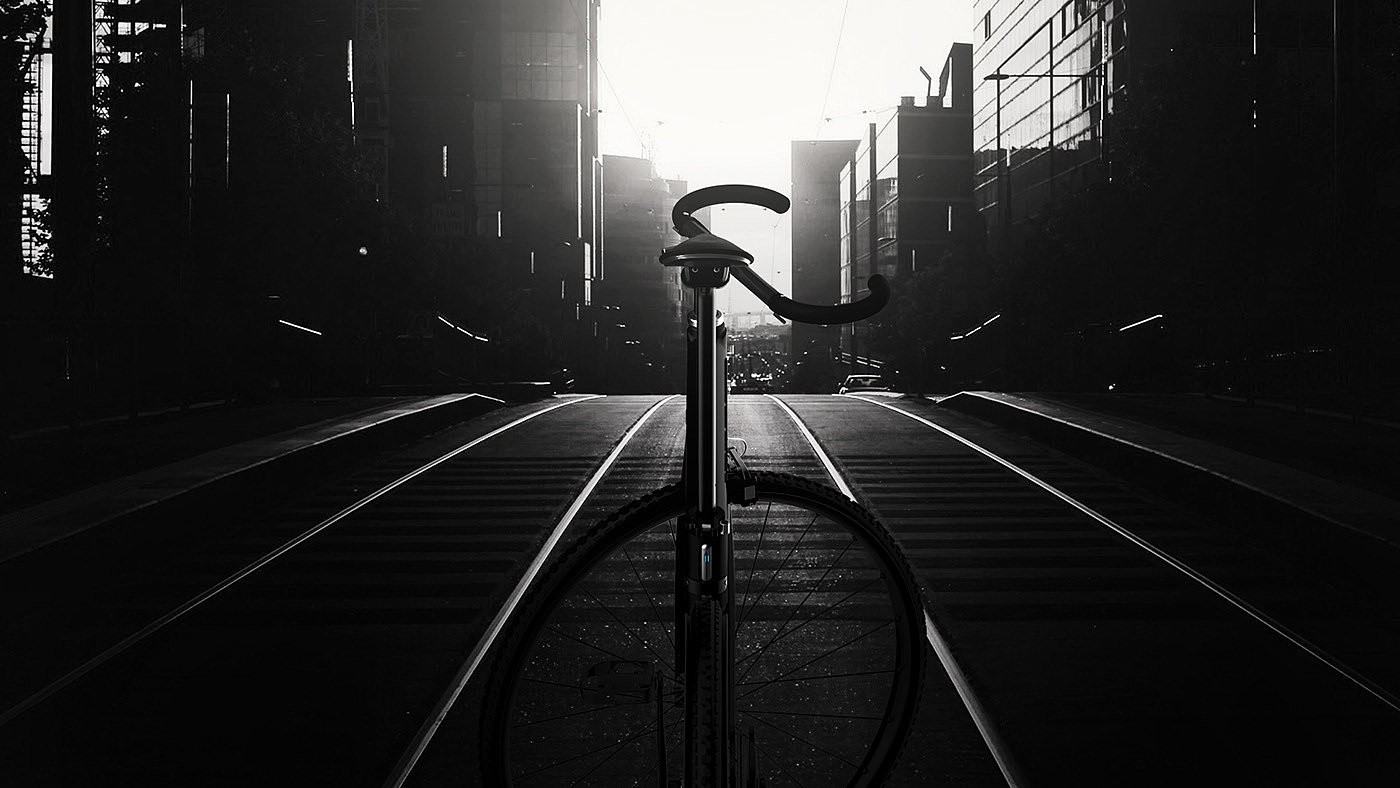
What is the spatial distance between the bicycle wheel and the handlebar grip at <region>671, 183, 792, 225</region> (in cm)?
57

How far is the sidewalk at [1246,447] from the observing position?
8.59m

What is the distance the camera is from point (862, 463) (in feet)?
44.0

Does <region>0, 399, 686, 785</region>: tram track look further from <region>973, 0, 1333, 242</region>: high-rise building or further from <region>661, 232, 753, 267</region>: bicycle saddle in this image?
<region>973, 0, 1333, 242</region>: high-rise building

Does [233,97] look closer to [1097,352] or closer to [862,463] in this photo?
[1097,352]

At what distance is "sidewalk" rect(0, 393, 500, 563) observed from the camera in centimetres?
841

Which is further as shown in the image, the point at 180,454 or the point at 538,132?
the point at 538,132

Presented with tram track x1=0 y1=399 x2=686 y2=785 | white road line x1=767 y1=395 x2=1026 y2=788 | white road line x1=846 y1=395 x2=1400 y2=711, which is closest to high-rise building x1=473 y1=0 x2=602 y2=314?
white road line x1=846 y1=395 x2=1400 y2=711

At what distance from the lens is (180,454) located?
12.1m

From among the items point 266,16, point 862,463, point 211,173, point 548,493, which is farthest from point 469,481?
point 266,16

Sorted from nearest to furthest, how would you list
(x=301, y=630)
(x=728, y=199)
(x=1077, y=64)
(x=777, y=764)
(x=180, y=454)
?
(x=728, y=199) → (x=777, y=764) → (x=301, y=630) → (x=180, y=454) → (x=1077, y=64)

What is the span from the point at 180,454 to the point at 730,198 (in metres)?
9.79

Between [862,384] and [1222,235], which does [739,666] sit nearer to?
[1222,235]

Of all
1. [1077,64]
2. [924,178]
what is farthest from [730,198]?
[924,178]

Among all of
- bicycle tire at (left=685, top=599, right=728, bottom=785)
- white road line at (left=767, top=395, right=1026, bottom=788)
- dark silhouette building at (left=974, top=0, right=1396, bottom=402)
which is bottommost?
white road line at (left=767, top=395, right=1026, bottom=788)
